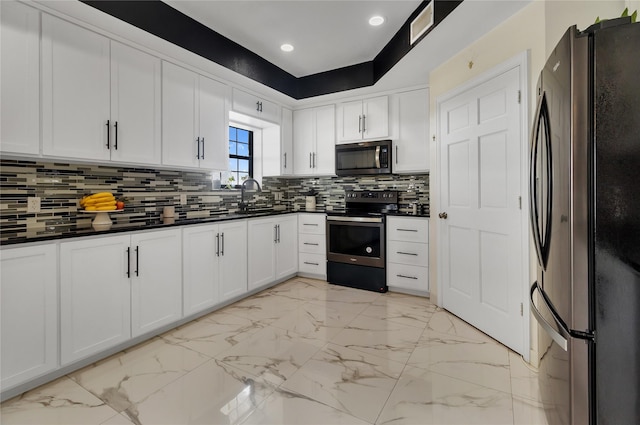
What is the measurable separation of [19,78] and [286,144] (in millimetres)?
2776

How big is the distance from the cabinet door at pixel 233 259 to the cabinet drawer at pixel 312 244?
102cm

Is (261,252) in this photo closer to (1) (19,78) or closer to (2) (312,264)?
(2) (312,264)

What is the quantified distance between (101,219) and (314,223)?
2361 millimetres

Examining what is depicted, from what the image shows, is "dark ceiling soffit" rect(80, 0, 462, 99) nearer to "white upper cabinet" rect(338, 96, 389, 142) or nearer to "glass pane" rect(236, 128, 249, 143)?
"white upper cabinet" rect(338, 96, 389, 142)

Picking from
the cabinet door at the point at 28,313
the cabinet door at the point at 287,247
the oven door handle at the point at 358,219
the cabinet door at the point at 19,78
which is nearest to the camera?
the cabinet door at the point at 28,313

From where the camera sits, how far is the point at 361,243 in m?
3.80

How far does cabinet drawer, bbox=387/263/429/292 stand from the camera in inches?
135

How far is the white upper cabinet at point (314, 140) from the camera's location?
418 centimetres

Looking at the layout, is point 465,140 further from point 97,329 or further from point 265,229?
point 97,329

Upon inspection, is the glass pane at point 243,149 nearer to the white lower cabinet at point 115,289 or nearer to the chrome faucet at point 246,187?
the chrome faucet at point 246,187

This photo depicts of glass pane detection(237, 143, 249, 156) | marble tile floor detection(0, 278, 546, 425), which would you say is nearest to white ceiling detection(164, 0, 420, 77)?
glass pane detection(237, 143, 249, 156)

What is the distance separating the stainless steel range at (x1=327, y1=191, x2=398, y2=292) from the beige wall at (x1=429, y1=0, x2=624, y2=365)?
1502 mm

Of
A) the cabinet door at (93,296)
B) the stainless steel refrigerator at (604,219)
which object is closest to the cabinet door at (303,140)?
the cabinet door at (93,296)

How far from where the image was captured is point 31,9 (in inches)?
76.5
